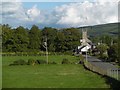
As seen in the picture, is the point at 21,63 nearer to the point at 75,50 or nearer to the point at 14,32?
the point at 14,32

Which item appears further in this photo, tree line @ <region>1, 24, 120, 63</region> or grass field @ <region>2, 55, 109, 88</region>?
tree line @ <region>1, 24, 120, 63</region>

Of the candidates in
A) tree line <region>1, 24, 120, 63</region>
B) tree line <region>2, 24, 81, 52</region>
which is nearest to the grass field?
tree line <region>1, 24, 120, 63</region>

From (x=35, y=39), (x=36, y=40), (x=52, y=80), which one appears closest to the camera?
(x=52, y=80)

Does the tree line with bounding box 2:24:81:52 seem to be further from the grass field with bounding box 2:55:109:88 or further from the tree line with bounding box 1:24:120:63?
the grass field with bounding box 2:55:109:88

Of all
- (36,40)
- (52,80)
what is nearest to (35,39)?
(36,40)

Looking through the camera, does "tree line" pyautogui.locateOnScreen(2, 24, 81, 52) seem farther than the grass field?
Yes

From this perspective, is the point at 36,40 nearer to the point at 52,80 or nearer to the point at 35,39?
the point at 35,39

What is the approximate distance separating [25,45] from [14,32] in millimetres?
6496

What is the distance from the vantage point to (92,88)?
2081 centimetres

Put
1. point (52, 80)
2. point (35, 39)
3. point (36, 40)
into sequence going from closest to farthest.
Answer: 1. point (52, 80)
2. point (35, 39)
3. point (36, 40)

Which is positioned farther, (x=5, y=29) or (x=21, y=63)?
(x=5, y=29)

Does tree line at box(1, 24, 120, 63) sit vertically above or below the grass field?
above

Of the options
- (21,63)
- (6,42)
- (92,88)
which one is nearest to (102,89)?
(92,88)

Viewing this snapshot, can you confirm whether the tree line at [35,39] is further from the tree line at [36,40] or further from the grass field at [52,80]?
the grass field at [52,80]
